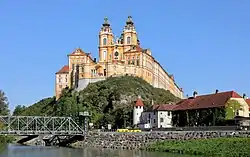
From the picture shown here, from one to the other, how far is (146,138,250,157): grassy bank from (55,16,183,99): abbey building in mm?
76197

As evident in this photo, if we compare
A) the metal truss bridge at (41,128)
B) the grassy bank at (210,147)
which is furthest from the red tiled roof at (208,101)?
the metal truss bridge at (41,128)

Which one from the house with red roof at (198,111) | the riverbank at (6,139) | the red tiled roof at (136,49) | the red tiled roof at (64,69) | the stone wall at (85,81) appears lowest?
the riverbank at (6,139)

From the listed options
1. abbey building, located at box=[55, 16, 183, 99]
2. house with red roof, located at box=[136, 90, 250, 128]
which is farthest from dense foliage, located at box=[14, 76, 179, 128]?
house with red roof, located at box=[136, 90, 250, 128]

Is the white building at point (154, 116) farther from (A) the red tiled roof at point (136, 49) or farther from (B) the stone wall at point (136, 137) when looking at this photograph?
(A) the red tiled roof at point (136, 49)

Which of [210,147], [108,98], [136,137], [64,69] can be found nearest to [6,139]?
[108,98]

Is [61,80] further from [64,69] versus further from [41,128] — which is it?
[41,128]

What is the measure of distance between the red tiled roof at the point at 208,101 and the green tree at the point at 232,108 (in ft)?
3.52

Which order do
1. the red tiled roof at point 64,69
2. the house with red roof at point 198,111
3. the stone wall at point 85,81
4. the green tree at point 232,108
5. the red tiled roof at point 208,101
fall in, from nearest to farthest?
the green tree at point 232,108 < the house with red roof at point 198,111 < the red tiled roof at point 208,101 < the stone wall at point 85,81 < the red tiled roof at point 64,69

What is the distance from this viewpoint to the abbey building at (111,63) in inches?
6029

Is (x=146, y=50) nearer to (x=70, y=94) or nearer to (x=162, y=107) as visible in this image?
(x=70, y=94)

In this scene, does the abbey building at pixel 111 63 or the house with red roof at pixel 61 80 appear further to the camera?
the house with red roof at pixel 61 80

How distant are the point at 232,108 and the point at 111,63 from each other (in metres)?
67.3

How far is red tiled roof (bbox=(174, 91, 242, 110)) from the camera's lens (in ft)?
309

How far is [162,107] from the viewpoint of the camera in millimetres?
110188
